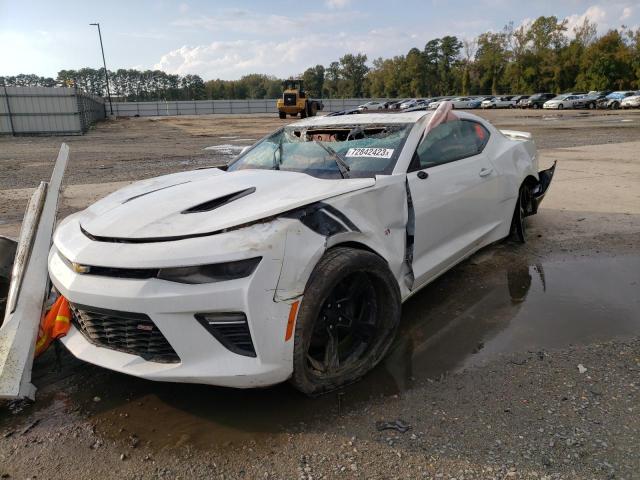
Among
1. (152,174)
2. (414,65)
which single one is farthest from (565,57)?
(152,174)

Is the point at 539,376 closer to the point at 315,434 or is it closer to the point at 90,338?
the point at 315,434

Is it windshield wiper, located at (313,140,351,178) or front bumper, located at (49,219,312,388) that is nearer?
front bumper, located at (49,219,312,388)

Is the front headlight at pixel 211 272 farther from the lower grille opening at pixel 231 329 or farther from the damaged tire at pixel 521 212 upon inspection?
the damaged tire at pixel 521 212

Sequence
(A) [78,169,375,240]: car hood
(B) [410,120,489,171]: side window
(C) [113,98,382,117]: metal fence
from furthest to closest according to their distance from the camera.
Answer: (C) [113,98,382,117]: metal fence
(B) [410,120,489,171]: side window
(A) [78,169,375,240]: car hood

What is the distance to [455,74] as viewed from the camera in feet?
294

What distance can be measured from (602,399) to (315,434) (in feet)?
4.94

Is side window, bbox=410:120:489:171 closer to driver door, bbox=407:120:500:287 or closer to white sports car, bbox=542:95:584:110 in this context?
driver door, bbox=407:120:500:287

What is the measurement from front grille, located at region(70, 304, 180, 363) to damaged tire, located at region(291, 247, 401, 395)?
0.64 m

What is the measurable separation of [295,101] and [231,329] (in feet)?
118

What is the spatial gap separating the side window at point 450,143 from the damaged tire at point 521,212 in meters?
0.85

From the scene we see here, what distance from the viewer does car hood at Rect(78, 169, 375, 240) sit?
256cm

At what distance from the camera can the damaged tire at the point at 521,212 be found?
5.14 m

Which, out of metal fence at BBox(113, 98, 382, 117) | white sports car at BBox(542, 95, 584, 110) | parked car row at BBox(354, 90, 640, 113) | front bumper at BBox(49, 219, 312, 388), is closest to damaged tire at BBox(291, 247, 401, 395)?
front bumper at BBox(49, 219, 312, 388)

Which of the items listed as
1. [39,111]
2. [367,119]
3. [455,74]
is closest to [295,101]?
[39,111]
